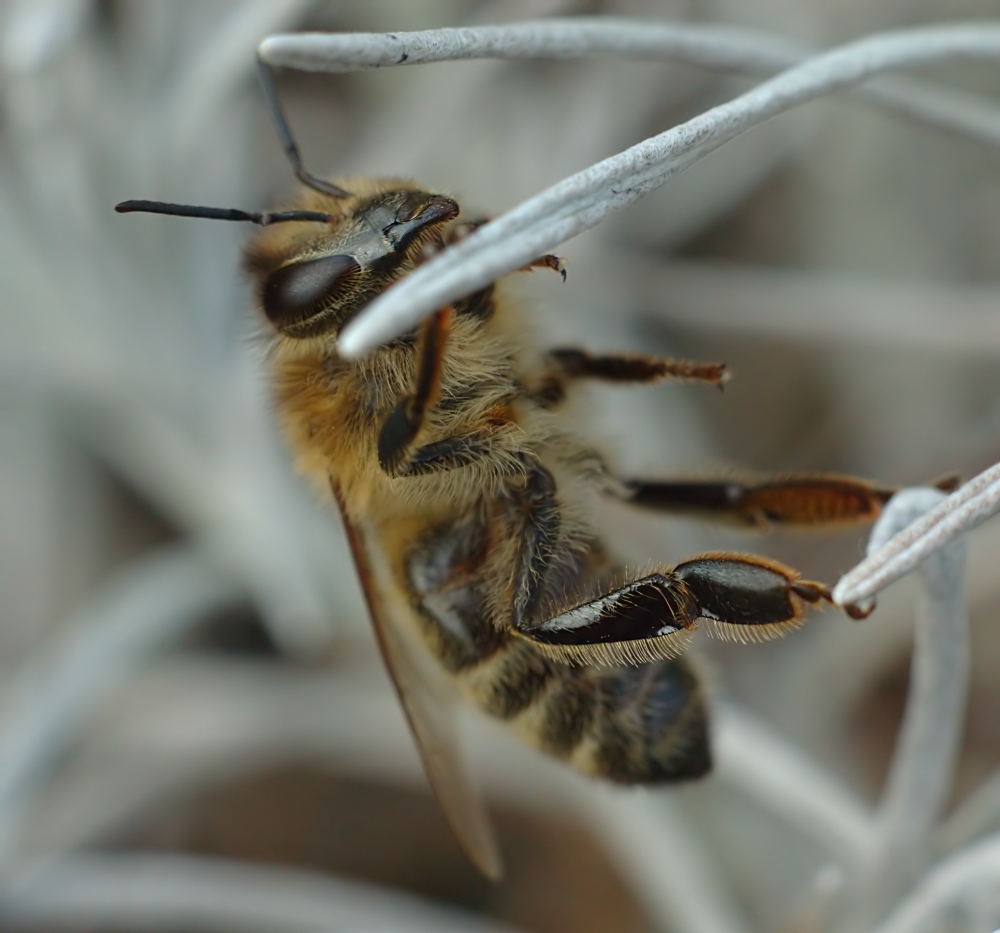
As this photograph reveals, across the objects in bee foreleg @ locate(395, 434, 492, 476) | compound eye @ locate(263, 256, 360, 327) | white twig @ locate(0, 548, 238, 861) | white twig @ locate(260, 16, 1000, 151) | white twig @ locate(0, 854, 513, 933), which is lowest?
white twig @ locate(0, 854, 513, 933)

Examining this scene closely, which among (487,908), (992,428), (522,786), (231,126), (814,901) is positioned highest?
(231,126)

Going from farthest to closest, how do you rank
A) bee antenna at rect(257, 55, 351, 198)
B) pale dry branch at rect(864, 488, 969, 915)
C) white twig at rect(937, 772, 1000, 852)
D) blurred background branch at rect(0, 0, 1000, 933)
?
1. blurred background branch at rect(0, 0, 1000, 933)
2. white twig at rect(937, 772, 1000, 852)
3. bee antenna at rect(257, 55, 351, 198)
4. pale dry branch at rect(864, 488, 969, 915)

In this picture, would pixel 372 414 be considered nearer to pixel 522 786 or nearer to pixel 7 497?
pixel 522 786

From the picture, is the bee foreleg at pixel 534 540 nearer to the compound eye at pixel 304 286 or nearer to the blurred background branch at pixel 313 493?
the compound eye at pixel 304 286

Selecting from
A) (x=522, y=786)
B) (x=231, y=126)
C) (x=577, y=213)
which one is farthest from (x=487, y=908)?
(x=577, y=213)

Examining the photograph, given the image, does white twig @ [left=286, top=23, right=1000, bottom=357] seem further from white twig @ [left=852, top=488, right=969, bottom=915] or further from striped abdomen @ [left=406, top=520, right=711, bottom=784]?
striped abdomen @ [left=406, top=520, right=711, bottom=784]

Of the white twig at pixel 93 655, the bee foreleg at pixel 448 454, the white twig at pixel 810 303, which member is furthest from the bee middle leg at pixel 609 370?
the white twig at pixel 93 655

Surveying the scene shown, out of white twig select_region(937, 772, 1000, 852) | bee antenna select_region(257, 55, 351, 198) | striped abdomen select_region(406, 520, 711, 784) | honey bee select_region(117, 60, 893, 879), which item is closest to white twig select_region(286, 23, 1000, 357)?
honey bee select_region(117, 60, 893, 879)
